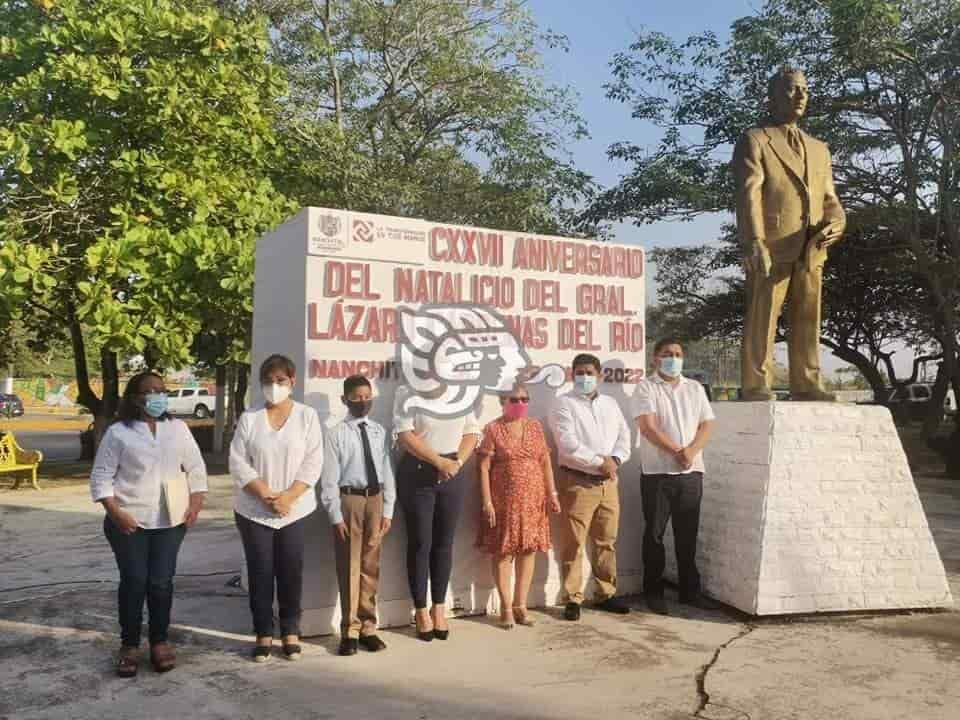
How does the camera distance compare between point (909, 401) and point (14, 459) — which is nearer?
point (14, 459)

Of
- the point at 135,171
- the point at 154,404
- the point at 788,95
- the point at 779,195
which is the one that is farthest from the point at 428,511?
the point at 135,171

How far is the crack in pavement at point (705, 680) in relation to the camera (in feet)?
11.4

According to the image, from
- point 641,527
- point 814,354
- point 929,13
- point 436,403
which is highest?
point 929,13

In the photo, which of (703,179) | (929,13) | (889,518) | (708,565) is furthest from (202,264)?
(929,13)

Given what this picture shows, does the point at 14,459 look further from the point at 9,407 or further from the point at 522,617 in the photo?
the point at 9,407

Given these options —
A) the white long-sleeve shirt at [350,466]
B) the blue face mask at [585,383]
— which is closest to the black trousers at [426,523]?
the white long-sleeve shirt at [350,466]

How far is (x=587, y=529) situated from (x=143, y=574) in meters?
2.67

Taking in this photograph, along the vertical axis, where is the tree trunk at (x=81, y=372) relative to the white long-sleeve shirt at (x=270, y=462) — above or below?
above

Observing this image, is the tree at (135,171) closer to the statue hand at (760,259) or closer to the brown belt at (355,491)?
the brown belt at (355,491)

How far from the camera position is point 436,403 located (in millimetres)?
4996

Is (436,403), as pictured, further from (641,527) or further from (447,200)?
(447,200)

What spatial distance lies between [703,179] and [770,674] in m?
11.7

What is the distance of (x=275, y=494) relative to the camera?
4.12m

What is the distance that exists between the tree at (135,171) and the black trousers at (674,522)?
6.07m
